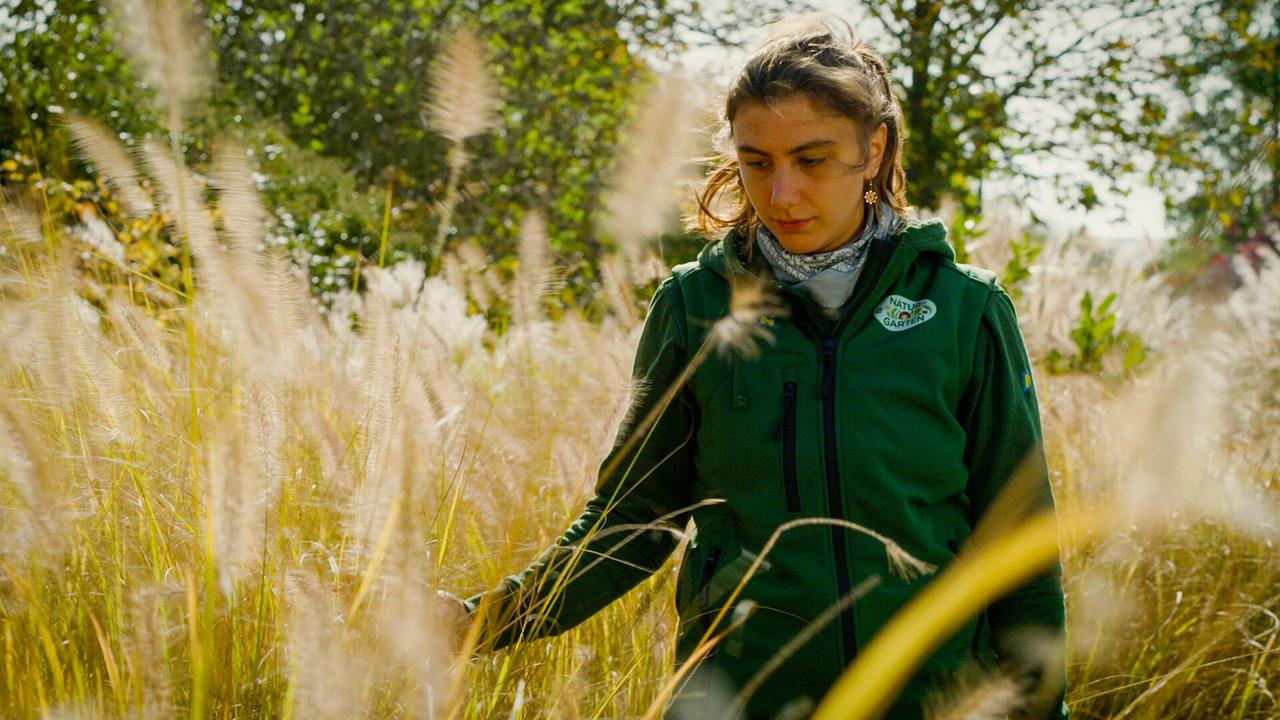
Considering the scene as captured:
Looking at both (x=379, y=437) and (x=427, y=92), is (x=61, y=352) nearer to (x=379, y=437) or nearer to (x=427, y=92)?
(x=379, y=437)

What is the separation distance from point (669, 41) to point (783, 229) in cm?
761

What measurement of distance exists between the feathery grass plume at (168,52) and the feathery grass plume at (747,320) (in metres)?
0.90

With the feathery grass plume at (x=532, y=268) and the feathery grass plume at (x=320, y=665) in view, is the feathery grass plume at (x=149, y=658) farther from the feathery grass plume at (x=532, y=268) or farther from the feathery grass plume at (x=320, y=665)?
the feathery grass plume at (x=532, y=268)

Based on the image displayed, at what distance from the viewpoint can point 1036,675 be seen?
65.5 inches

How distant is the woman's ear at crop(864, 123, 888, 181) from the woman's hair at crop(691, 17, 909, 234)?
0.05ft

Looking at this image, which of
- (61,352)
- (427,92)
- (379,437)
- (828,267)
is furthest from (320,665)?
(427,92)

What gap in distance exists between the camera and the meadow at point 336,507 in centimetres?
115

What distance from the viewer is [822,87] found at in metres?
1.69

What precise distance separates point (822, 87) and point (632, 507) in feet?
2.51

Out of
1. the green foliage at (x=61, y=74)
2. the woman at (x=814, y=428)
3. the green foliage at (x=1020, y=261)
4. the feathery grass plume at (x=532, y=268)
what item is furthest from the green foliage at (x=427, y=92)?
the woman at (x=814, y=428)

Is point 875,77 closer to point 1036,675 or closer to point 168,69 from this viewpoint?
point 1036,675

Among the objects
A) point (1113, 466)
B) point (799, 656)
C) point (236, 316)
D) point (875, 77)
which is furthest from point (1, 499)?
point (1113, 466)

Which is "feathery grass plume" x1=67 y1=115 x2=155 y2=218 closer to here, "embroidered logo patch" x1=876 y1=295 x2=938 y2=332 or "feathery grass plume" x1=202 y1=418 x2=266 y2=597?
"feathery grass plume" x1=202 y1=418 x2=266 y2=597

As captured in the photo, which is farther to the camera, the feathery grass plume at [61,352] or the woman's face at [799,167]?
the woman's face at [799,167]
